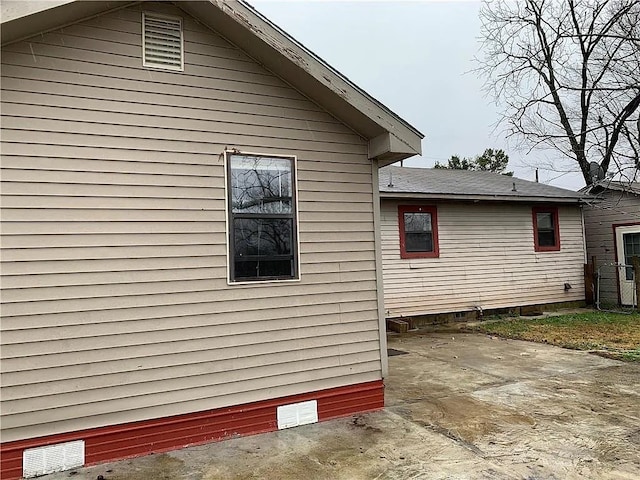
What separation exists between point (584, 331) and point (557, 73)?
10.7m

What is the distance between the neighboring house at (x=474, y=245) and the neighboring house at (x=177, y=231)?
16.8 feet

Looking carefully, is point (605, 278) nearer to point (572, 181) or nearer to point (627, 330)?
point (627, 330)

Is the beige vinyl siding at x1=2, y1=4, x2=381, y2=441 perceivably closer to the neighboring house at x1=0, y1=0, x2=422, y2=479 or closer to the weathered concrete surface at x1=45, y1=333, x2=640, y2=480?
the neighboring house at x1=0, y1=0, x2=422, y2=479

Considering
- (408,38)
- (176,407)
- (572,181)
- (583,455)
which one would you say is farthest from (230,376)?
(572,181)

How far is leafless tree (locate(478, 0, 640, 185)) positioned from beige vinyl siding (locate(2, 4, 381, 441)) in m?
8.34

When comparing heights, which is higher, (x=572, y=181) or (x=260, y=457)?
(x=572, y=181)

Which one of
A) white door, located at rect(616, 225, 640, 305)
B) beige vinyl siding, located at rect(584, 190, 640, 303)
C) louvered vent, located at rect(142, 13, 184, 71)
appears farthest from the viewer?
beige vinyl siding, located at rect(584, 190, 640, 303)

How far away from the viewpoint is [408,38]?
18.9 m

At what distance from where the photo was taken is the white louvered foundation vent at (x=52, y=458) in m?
3.31

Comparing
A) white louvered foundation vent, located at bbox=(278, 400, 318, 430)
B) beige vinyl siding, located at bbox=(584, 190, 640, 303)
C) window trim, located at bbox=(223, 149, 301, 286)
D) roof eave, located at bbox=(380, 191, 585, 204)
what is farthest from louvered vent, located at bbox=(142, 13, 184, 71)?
beige vinyl siding, located at bbox=(584, 190, 640, 303)

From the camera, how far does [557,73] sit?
617 inches

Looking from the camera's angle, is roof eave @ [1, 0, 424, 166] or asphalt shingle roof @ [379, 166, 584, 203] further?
asphalt shingle roof @ [379, 166, 584, 203]

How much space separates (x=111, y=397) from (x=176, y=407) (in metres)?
0.52

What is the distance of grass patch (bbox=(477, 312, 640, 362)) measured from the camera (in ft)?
24.1
